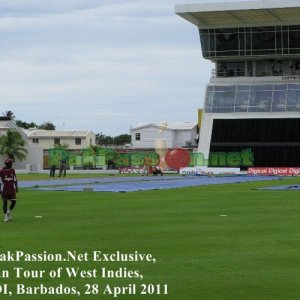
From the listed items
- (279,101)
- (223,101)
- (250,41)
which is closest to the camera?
(279,101)

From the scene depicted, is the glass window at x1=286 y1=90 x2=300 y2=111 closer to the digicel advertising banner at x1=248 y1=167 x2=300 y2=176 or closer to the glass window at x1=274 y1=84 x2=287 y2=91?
the glass window at x1=274 y1=84 x2=287 y2=91

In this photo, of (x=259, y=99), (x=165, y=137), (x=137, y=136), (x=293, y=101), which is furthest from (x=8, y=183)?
(x=137, y=136)

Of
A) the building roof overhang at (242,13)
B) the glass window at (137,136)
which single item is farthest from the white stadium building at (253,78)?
the glass window at (137,136)

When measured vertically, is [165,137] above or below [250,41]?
below

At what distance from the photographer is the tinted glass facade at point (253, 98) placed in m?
91.0

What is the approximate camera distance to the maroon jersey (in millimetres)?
21703

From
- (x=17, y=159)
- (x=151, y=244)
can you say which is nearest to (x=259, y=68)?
(x=17, y=159)

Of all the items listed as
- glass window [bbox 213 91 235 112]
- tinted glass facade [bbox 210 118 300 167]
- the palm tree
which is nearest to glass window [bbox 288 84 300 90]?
tinted glass facade [bbox 210 118 300 167]

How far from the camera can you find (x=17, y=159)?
10212cm

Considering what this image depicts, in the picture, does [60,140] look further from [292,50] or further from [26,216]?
[26,216]

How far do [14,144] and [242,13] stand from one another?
3342 centimetres

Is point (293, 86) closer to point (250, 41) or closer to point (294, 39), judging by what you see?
point (294, 39)

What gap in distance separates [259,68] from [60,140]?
170 feet

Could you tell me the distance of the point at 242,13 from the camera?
8856cm
